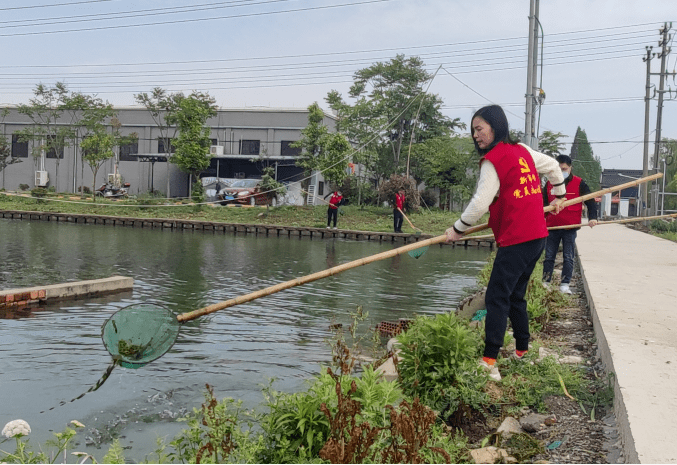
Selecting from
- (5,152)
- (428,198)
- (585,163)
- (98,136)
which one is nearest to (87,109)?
(98,136)

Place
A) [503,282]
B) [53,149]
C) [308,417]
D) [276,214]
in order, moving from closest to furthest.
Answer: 1. [308,417]
2. [503,282]
3. [276,214]
4. [53,149]

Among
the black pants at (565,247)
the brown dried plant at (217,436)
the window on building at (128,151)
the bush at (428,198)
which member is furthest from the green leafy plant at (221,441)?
the window on building at (128,151)

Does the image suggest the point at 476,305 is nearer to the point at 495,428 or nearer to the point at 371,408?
the point at 495,428

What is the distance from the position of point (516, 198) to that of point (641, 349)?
5.15 ft

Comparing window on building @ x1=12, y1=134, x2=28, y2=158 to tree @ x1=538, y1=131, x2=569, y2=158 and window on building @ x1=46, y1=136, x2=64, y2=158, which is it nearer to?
window on building @ x1=46, y1=136, x2=64, y2=158

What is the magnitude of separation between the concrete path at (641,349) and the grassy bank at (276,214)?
21.3 meters

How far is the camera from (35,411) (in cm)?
528

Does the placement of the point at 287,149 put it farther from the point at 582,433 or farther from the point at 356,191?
the point at 582,433

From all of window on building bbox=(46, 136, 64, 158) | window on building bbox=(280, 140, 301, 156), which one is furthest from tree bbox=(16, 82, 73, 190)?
window on building bbox=(280, 140, 301, 156)

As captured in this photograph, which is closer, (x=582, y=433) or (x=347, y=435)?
(x=347, y=435)

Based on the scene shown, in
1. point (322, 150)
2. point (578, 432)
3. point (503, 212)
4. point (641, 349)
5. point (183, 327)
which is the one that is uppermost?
point (322, 150)

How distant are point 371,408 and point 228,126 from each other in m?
46.5

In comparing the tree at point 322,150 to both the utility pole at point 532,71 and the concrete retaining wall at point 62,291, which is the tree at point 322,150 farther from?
the concrete retaining wall at point 62,291

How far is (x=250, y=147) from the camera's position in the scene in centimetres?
4772
